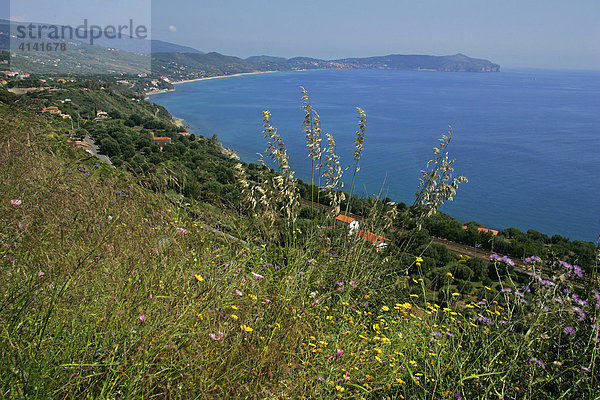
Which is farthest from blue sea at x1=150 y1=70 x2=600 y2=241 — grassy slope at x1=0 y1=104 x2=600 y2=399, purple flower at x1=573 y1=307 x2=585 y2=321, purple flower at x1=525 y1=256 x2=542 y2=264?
purple flower at x1=573 y1=307 x2=585 y2=321

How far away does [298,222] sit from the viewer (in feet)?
11.0

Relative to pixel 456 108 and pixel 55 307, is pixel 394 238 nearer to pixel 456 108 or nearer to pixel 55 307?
pixel 55 307

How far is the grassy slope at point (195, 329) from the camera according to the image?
1196 mm


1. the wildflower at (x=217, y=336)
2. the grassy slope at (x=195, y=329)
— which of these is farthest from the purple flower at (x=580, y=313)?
the wildflower at (x=217, y=336)

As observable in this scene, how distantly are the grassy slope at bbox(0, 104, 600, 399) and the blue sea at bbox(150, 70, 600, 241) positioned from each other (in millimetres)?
14490

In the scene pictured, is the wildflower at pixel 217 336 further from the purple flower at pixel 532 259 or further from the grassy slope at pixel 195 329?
the purple flower at pixel 532 259

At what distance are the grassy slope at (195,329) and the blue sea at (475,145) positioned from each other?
1449 cm

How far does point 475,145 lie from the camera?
48.0 m

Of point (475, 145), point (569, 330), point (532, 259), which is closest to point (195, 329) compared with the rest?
point (569, 330)

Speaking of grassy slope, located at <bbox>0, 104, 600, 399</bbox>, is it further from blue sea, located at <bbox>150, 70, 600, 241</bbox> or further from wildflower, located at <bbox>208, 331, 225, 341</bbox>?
blue sea, located at <bbox>150, 70, 600, 241</bbox>

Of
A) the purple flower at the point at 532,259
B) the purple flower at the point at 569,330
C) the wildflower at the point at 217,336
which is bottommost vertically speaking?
the purple flower at the point at 569,330

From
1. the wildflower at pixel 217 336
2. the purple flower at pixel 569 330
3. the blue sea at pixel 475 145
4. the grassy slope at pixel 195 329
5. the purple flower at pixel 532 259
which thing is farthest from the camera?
the blue sea at pixel 475 145

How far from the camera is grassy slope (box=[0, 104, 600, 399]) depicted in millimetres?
1196

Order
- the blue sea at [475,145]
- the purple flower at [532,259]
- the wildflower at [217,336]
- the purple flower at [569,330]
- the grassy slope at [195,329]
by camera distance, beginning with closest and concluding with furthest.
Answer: the grassy slope at [195,329], the wildflower at [217,336], the purple flower at [569,330], the purple flower at [532,259], the blue sea at [475,145]
